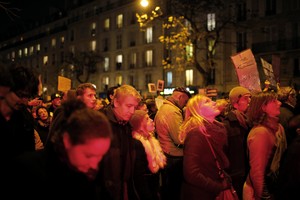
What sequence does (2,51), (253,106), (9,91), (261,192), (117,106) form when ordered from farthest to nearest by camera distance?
(2,51) → (253,106) → (261,192) → (117,106) → (9,91)

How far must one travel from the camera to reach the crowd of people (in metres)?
2.30

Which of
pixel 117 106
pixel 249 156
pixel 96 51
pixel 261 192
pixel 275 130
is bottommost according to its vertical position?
Answer: pixel 261 192

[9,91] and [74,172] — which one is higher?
[9,91]

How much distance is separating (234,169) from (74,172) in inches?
143

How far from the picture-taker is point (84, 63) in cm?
6375

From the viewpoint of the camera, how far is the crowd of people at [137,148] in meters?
2.30

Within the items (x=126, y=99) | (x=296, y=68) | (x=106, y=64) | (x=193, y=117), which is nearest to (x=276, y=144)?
(x=193, y=117)

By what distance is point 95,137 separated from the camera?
227 centimetres

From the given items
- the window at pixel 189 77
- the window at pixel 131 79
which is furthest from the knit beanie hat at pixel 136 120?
the window at pixel 131 79

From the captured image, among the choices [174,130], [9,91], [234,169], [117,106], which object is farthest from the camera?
[174,130]

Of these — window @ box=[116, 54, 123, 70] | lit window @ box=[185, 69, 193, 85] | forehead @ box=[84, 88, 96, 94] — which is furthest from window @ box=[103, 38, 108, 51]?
forehead @ box=[84, 88, 96, 94]

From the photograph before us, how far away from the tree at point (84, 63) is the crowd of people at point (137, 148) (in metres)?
56.2

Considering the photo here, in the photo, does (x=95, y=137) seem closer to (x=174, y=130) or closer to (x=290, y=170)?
(x=290, y=170)

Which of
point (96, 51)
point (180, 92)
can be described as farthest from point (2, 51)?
point (180, 92)
